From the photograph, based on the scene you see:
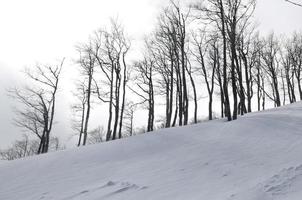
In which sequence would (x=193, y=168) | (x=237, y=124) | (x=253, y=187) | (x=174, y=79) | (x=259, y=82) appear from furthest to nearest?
(x=259, y=82)
(x=174, y=79)
(x=237, y=124)
(x=193, y=168)
(x=253, y=187)

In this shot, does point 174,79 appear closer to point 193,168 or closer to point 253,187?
point 193,168

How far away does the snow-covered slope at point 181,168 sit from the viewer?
8.81m

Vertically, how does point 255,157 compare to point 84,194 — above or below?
above

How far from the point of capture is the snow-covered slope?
347 inches

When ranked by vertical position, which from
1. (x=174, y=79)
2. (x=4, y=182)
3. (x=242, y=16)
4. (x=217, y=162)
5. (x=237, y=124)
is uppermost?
(x=242, y=16)

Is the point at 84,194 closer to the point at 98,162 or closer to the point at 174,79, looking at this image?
the point at 98,162

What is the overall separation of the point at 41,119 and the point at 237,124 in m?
22.3

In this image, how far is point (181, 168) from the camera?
11.1m

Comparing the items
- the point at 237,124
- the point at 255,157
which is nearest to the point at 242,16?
the point at 237,124

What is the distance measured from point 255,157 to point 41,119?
2593cm

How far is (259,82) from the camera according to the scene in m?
36.8

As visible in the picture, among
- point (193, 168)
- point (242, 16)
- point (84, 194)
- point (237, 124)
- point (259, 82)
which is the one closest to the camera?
point (84, 194)

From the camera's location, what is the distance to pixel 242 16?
21.6 m

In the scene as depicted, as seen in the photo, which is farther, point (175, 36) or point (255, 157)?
point (175, 36)
